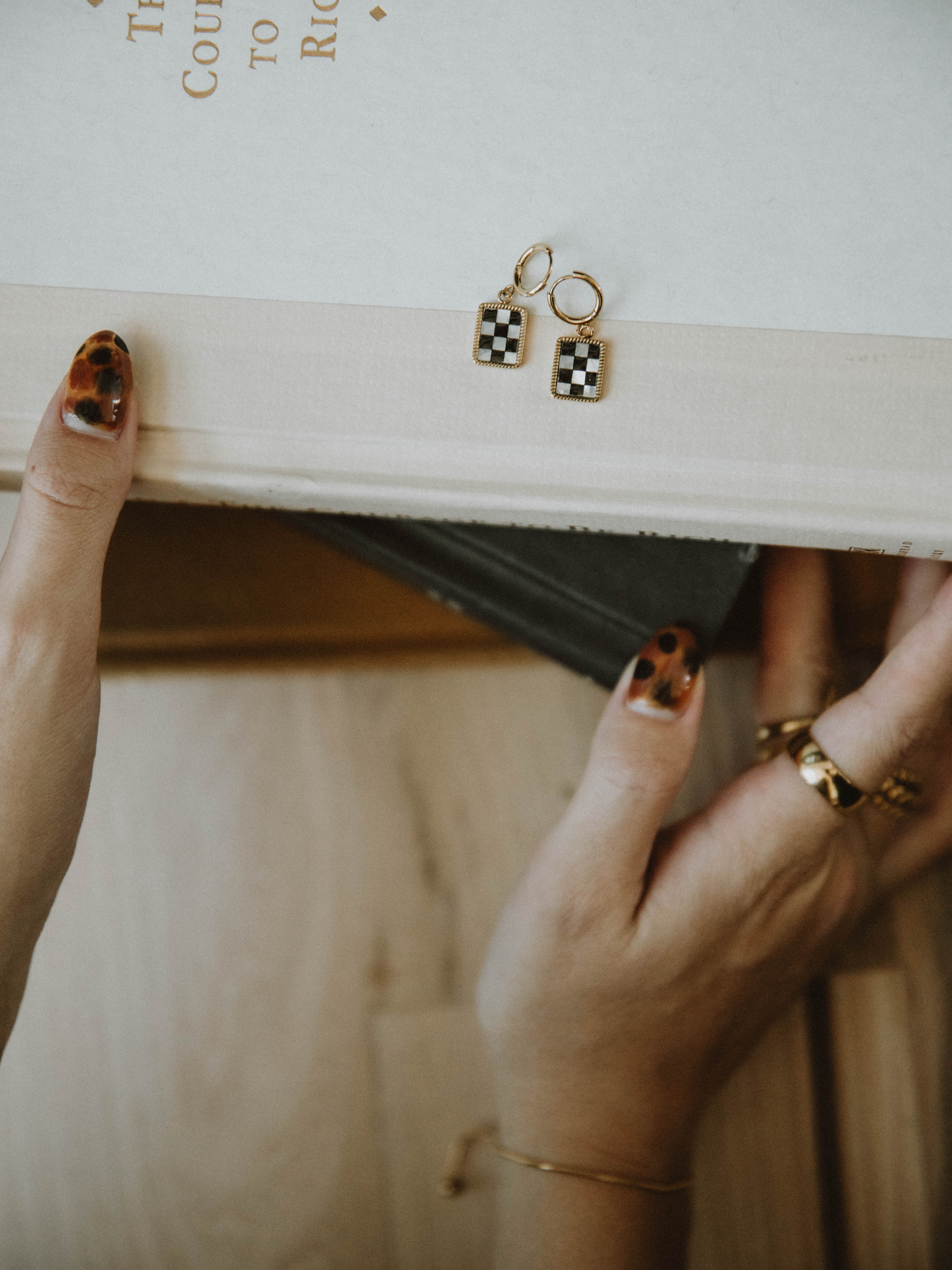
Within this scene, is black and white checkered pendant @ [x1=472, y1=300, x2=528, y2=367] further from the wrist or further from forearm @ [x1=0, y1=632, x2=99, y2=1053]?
the wrist

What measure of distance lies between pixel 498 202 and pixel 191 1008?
0.47 meters

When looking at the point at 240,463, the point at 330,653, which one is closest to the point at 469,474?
the point at 240,463

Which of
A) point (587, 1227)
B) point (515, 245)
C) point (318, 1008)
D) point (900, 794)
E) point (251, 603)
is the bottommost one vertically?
point (587, 1227)

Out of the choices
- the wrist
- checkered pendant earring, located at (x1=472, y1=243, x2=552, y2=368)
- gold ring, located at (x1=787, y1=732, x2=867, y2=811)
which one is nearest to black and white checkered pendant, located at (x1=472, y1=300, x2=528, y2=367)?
checkered pendant earring, located at (x1=472, y1=243, x2=552, y2=368)

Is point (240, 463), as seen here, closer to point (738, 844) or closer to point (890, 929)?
point (738, 844)

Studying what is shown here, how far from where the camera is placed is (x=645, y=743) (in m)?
0.38

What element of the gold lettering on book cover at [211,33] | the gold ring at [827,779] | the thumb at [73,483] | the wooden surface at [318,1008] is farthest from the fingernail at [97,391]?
the gold ring at [827,779]

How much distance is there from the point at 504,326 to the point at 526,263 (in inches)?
1.0

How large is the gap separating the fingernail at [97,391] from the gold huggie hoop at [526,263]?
156 millimetres

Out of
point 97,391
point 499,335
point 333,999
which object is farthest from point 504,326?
point 333,999

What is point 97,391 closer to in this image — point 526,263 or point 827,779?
point 526,263

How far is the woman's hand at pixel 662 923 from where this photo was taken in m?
0.38

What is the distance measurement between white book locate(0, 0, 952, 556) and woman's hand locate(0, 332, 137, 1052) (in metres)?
0.02

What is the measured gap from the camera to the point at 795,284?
12.0 inches
